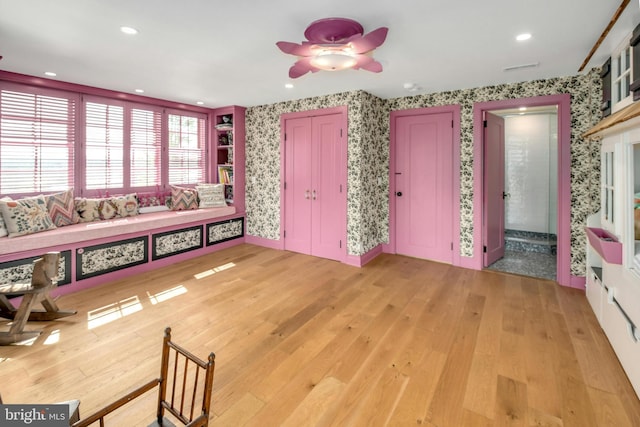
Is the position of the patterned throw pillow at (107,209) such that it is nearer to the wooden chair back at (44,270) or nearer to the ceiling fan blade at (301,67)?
the wooden chair back at (44,270)

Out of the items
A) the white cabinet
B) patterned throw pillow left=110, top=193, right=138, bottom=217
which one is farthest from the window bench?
the white cabinet

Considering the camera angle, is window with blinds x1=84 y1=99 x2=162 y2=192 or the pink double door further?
the pink double door

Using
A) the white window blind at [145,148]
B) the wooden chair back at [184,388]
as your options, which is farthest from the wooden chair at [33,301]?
the white window blind at [145,148]

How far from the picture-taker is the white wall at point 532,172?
538 cm

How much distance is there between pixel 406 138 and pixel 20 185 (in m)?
4.94

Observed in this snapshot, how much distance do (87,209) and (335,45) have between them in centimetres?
378

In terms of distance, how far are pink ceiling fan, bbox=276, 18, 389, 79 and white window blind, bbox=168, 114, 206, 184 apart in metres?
3.50

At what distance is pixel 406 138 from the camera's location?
4.80 metres

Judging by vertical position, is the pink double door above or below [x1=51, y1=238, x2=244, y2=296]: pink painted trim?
above

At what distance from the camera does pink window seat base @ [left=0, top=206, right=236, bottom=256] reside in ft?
10.4

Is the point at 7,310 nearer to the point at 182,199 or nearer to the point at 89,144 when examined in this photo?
the point at 89,144

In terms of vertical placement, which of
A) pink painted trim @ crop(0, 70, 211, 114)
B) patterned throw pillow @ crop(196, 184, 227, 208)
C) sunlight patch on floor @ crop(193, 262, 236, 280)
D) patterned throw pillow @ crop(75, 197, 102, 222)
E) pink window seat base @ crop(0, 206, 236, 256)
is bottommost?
sunlight patch on floor @ crop(193, 262, 236, 280)

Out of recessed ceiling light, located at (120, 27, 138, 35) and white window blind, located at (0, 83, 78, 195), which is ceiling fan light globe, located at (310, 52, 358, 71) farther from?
white window blind, located at (0, 83, 78, 195)

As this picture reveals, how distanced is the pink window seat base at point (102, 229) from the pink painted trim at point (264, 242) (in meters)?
0.74
